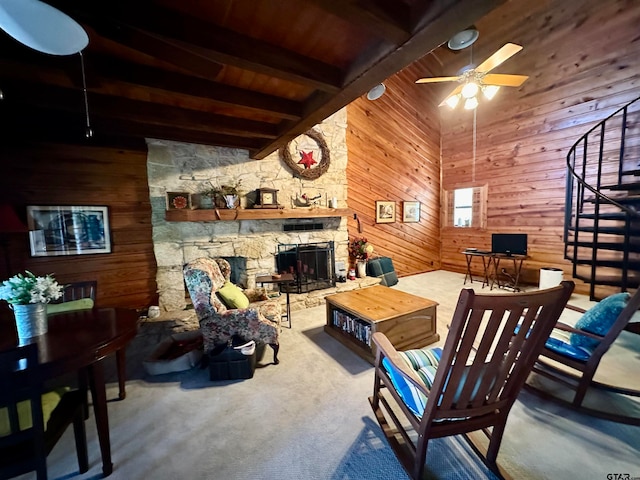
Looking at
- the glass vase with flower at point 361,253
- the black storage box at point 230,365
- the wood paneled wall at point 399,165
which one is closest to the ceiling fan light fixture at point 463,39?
the black storage box at point 230,365

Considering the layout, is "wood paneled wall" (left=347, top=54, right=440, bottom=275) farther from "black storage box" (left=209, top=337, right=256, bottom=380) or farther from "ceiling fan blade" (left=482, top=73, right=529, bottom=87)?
"black storage box" (left=209, top=337, right=256, bottom=380)

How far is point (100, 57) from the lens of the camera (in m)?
1.76

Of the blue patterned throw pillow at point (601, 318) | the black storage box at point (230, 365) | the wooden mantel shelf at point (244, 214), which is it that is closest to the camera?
the blue patterned throw pillow at point (601, 318)

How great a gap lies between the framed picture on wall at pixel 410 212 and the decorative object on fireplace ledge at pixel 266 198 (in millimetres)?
3205

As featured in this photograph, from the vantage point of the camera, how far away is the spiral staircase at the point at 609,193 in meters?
3.46

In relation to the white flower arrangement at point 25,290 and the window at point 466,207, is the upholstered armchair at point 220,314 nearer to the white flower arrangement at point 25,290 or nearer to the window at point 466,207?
the white flower arrangement at point 25,290

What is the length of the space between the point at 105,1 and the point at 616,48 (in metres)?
6.33

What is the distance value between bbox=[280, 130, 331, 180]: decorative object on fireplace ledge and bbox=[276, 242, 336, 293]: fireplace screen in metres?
1.17

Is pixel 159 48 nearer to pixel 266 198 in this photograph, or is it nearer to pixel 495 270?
pixel 266 198

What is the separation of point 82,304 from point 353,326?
7.57ft

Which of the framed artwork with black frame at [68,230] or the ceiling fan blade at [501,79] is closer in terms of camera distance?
the framed artwork with black frame at [68,230]

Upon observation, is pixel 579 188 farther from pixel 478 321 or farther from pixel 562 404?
pixel 478 321

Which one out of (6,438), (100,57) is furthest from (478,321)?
(100,57)

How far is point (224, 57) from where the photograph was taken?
1532 millimetres
